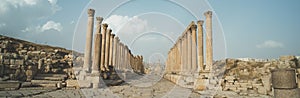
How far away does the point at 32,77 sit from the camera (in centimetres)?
1252

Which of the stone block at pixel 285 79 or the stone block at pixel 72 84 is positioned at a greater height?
the stone block at pixel 285 79

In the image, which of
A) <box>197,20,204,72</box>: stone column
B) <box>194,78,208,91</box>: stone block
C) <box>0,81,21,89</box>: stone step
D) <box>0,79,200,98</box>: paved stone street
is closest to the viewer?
<box>0,79,200,98</box>: paved stone street

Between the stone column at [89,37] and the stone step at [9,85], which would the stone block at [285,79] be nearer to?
the stone step at [9,85]

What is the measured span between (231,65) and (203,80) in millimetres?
9379

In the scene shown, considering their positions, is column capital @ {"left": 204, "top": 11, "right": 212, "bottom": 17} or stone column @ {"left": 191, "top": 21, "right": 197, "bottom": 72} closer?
column capital @ {"left": 204, "top": 11, "right": 212, "bottom": 17}

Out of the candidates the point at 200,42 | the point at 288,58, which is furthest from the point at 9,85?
the point at 288,58

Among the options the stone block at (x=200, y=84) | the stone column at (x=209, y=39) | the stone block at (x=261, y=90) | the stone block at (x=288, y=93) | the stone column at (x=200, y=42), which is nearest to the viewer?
the stone block at (x=288, y=93)

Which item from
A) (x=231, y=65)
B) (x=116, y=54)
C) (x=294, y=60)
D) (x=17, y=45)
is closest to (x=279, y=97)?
(x=294, y=60)

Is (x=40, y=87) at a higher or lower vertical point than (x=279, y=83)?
lower

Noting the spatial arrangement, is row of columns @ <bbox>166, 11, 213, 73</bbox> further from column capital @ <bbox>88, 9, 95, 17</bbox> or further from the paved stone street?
column capital @ <bbox>88, 9, 95, 17</bbox>

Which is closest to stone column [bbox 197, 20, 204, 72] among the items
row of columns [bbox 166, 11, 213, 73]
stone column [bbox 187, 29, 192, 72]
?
row of columns [bbox 166, 11, 213, 73]

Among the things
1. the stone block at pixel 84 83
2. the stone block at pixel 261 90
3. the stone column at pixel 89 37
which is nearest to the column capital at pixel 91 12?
the stone column at pixel 89 37

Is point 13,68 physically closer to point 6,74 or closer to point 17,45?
point 6,74

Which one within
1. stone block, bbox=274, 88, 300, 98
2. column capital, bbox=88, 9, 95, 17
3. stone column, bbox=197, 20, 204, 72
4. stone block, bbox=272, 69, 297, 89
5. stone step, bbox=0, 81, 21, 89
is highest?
column capital, bbox=88, 9, 95, 17
